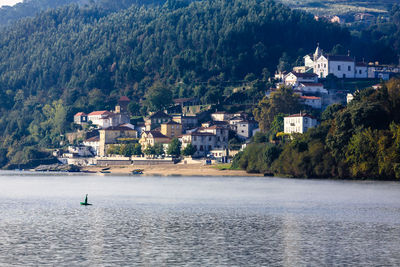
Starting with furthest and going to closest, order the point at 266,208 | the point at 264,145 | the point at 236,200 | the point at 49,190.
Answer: the point at 264,145 < the point at 49,190 < the point at 236,200 < the point at 266,208

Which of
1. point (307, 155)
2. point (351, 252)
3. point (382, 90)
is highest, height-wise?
point (382, 90)

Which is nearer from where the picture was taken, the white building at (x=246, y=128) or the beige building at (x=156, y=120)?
the white building at (x=246, y=128)

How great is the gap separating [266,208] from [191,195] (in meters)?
17.1

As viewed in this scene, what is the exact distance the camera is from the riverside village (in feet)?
505

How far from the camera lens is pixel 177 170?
146250 millimetres

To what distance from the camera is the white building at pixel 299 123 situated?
144938 millimetres

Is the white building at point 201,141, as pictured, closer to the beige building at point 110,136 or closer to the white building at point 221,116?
the white building at point 221,116

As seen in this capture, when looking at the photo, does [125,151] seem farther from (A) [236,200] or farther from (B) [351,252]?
(B) [351,252]

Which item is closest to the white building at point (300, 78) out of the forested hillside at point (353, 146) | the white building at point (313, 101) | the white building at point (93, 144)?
the white building at point (313, 101)

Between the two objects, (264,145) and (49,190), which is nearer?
(49,190)

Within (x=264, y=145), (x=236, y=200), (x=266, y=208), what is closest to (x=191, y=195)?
(x=236, y=200)

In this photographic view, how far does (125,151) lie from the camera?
167750 mm

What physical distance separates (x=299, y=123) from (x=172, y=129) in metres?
39.1

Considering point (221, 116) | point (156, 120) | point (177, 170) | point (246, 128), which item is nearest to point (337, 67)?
point (221, 116)
